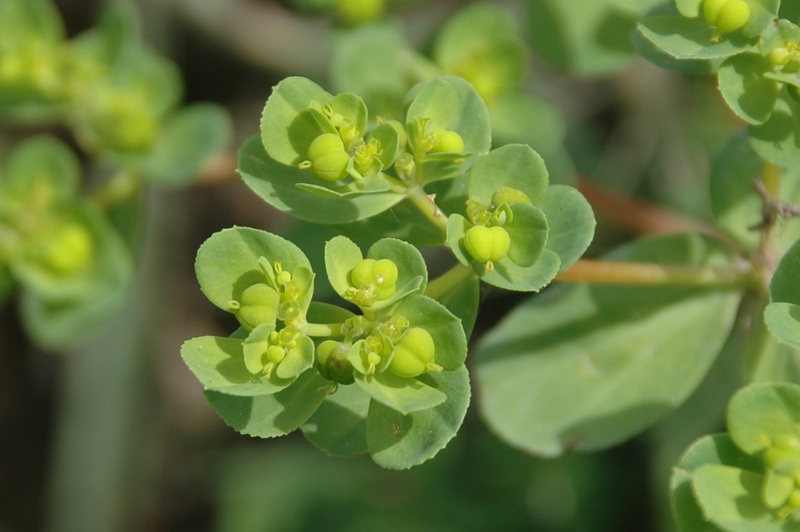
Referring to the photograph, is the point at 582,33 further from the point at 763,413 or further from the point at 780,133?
the point at 763,413

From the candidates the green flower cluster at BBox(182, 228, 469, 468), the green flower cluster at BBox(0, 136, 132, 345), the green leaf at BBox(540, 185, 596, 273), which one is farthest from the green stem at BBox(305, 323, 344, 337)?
the green flower cluster at BBox(0, 136, 132, 345)

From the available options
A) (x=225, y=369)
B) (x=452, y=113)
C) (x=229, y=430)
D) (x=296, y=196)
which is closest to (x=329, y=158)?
(x=296, y=196)

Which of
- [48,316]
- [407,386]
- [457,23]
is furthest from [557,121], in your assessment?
[48,316]

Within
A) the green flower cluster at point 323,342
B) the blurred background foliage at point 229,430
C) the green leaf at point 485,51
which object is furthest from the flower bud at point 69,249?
the green flower cluster at point 323,342

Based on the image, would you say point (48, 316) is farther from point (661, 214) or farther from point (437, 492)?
point (661, 214)

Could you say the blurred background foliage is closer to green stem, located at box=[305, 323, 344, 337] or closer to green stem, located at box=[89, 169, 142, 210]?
green stem, located at box=[89, 169, 142, 210]

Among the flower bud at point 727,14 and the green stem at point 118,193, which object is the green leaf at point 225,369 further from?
the green stem at point 118,193
